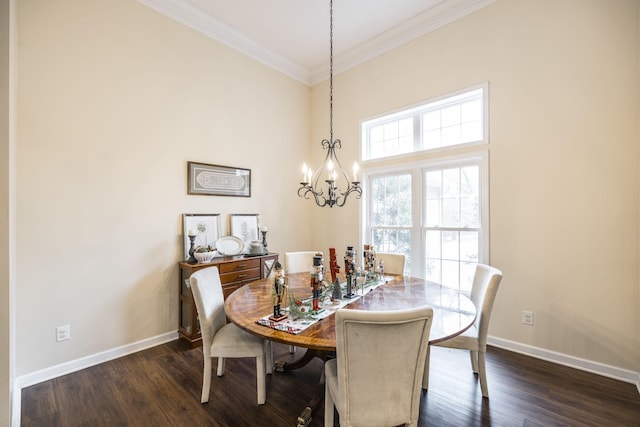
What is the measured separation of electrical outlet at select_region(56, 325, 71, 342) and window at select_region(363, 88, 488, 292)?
3.46m

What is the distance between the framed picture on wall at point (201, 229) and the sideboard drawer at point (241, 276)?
0.48 m

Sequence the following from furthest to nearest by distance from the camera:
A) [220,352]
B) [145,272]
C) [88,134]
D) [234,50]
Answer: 1. [234,50]
2. [145,272]
3. [88,134]
4. [220,352]

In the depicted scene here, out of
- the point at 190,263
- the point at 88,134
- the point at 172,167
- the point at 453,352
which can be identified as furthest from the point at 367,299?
the point at 88,134

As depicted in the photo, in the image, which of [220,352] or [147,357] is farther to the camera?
[147,357]

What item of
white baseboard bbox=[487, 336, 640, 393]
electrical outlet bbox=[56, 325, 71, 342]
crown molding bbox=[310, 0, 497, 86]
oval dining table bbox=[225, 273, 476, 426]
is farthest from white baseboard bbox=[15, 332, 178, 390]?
crown molding bbox=[310, 0, 497, 86]

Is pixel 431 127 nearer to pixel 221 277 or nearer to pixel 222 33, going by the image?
pixel 222 33

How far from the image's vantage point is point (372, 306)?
6.20 feet

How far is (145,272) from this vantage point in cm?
295

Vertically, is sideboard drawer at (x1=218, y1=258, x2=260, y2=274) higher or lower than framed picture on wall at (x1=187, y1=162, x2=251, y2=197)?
lower

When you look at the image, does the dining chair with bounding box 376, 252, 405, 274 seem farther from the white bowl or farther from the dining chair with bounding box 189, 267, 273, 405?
the white bowl

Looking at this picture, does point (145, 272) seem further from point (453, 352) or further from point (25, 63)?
point (453, 352)

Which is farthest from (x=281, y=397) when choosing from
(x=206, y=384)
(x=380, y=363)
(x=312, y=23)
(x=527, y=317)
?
(x=312, y=23)

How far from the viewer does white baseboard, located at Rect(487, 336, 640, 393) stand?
226 cm

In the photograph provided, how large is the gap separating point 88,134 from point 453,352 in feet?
13.2
